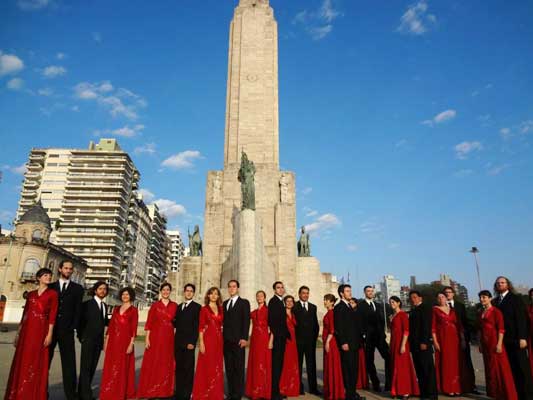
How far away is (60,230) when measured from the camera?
53.7 m

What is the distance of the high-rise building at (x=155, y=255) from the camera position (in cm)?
7144

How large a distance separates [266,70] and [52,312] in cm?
2475

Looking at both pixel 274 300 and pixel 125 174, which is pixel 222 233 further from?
pixel 125 174

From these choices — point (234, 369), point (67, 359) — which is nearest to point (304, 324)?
point (234, 369)

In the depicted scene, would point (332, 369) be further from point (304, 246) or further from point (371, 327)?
point (304, 246)

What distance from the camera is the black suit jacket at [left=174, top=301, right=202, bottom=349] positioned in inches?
224

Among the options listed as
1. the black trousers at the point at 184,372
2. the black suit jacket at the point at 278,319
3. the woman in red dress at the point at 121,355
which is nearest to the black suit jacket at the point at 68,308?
the woman in red dress at the point at 121,355

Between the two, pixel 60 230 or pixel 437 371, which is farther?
pixel 60 230

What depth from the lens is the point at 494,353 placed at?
607 cm

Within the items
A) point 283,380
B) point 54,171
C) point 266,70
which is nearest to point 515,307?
point 283,380

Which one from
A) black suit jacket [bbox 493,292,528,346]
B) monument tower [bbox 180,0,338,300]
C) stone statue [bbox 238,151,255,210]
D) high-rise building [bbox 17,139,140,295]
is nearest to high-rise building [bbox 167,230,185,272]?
high-rise building [bbox 17,139,140,295]

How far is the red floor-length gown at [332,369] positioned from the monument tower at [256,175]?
38.6 ft

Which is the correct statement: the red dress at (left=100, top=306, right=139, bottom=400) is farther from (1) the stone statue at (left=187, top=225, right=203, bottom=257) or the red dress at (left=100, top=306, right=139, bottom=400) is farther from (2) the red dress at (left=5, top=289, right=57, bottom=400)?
(1) the stone statue at (left=187, top=225, right=203, bottom=257)

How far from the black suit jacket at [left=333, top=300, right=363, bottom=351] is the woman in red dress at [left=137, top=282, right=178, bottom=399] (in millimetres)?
2564
